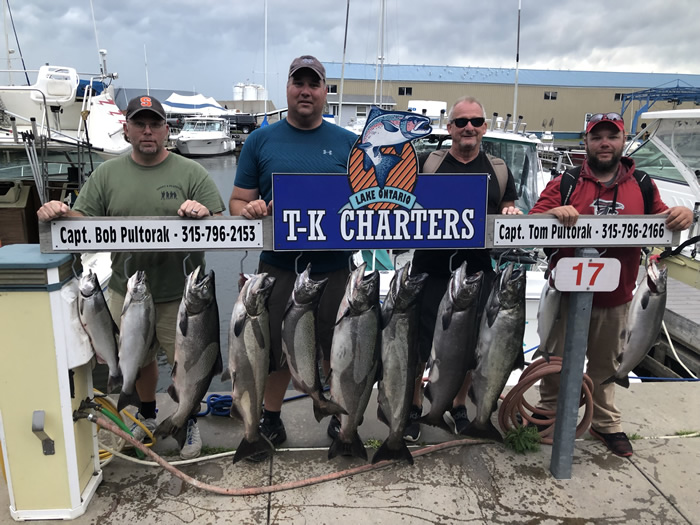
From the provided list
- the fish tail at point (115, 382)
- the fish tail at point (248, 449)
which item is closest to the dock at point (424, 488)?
the fish tail at point (248, 449)

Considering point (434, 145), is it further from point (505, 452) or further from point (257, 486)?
point (257, 486)

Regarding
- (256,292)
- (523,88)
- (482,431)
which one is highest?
(523,88)

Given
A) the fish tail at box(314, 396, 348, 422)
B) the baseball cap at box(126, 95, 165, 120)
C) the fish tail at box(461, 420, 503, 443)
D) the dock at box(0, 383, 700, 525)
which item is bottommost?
the dock at box(0, 383, 700, 525)

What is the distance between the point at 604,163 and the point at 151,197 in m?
2.81

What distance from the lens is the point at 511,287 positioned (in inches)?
112

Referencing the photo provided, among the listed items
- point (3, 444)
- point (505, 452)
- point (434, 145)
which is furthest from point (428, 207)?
point (434, 145)

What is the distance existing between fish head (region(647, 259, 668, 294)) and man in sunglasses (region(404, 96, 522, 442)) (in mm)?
896

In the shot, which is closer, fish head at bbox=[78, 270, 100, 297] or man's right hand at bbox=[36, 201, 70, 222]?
man's right hand at bbox=[36, 201, 70, 222]

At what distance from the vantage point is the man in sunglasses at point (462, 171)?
128 inches

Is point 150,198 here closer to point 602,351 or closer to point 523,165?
point 602,351

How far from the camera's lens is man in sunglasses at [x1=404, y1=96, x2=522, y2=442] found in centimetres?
324

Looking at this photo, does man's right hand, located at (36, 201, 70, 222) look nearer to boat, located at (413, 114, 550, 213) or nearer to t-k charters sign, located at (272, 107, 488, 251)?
t-k charters sign, located at (272, 107, 488, 251)

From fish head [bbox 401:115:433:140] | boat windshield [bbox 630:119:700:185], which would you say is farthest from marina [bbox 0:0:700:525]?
boat windshield [bbox 630:119:700:185]

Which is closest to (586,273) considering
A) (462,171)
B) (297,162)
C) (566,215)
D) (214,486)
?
(566,215)
